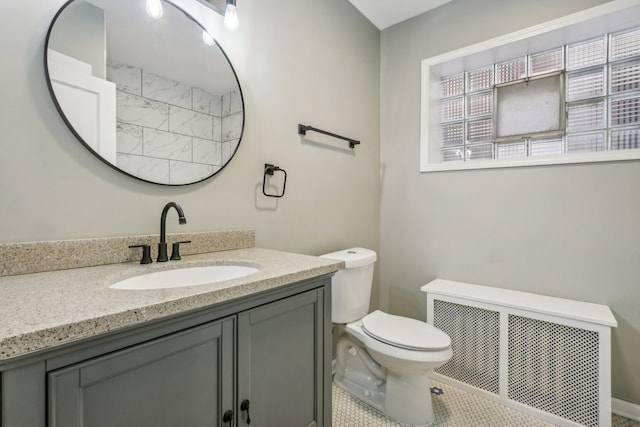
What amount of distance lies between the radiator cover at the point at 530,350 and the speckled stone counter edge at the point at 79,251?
57.7 inches

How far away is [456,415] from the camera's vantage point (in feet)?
5.38

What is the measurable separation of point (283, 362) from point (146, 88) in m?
1.12

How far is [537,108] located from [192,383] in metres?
2.39

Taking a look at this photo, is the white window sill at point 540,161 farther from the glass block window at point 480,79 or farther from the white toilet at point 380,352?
the white toilet at point 380,352

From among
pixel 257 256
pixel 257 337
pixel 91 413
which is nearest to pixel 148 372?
pixel 91 413

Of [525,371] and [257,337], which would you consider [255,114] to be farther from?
[525,371]

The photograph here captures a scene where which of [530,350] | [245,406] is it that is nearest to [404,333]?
[530,350]

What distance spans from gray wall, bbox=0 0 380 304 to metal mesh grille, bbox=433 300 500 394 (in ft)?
2.23

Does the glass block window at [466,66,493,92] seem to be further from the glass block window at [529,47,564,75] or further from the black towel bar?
the black towel bar

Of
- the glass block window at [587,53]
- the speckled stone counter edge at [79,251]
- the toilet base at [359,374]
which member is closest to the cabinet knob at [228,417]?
the speckled stone counter edge at [79,251]

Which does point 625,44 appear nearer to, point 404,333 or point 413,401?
point 404,333

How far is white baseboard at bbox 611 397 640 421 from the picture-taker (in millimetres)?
1618

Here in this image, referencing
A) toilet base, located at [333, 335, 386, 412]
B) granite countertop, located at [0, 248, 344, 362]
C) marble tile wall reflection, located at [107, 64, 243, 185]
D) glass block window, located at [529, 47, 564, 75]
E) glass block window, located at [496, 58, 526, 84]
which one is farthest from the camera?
glass block window, located at [496, 58, 526, 84]

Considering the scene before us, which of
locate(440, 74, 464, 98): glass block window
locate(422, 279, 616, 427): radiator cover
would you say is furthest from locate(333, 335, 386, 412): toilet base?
locate(440, 74, 464, 98): glass block window
